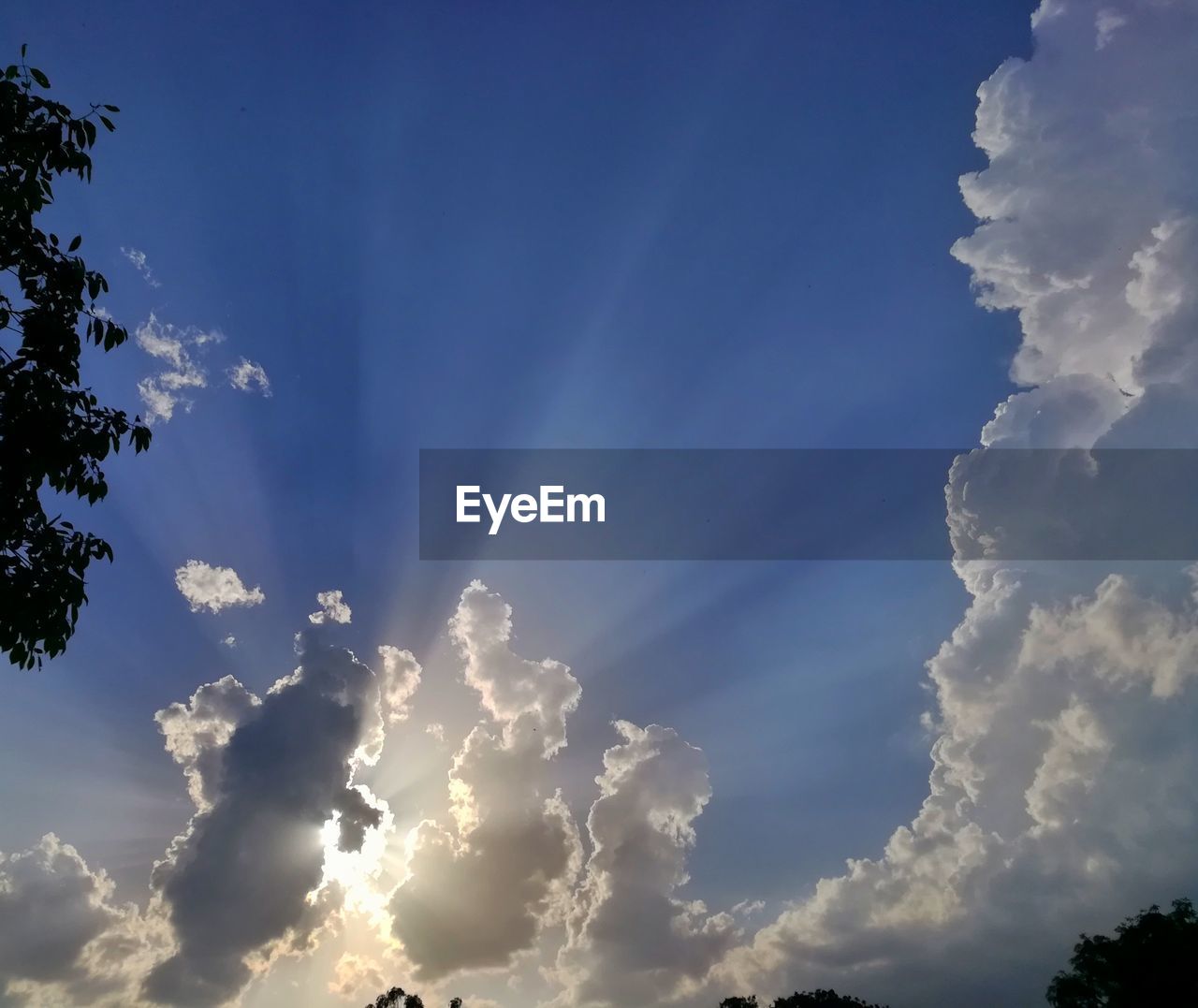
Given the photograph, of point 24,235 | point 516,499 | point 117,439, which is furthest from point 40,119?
point 516,499

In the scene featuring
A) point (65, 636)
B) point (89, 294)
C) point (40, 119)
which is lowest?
point (65, 636)

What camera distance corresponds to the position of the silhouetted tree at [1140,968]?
56312 mm

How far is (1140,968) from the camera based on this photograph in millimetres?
59344

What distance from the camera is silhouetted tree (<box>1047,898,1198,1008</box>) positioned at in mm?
56312

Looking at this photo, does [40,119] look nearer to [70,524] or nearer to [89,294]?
[89,294]

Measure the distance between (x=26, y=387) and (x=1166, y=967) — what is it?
249 ft

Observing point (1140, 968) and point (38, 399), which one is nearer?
point (38, 399)

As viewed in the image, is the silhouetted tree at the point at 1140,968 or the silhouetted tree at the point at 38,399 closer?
the silhouetted tree at the point at 38,399

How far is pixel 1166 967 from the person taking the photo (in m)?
57.2

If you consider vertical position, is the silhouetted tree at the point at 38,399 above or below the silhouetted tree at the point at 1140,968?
above

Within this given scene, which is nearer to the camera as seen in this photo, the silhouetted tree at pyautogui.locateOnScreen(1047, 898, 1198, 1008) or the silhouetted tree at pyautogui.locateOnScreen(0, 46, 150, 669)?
the silhouetted tree at pyautogui.locateOnScreen(0, 46, 150, 669)

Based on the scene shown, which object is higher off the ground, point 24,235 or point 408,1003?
point 24,235

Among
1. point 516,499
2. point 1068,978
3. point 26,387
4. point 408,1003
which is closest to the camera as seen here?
point 26,387

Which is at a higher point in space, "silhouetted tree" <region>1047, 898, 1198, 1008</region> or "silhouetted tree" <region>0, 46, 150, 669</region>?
"silhouetted tree" <region>0, 46, 150, 669</region>
